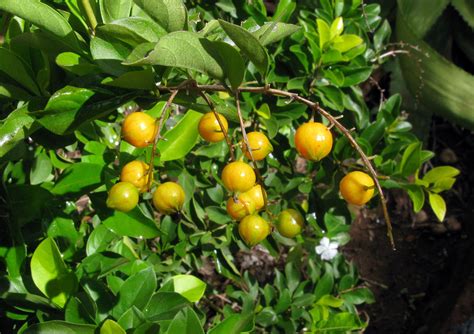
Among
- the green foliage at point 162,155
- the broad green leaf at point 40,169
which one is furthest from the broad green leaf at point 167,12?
the broad green leaf at point 40,169

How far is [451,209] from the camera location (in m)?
2.51

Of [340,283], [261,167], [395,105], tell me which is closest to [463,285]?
[340,283]

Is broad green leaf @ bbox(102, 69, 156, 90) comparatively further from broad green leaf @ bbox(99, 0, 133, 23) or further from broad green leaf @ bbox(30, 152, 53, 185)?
broad green leaf @ bbox(30, 152, 53, 185)

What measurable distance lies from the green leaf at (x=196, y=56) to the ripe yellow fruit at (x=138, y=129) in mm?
110

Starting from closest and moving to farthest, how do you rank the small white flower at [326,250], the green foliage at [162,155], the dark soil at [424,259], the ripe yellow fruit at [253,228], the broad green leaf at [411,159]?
the green foliage at [162,155] < the ripe yellow fruit at [253,228] < the broad green leaf at [411,159] < the small white flower at [326,250] < the dark soil at [424,259]

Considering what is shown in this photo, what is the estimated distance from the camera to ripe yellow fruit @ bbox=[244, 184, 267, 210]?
2.83 feet

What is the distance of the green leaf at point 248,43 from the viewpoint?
2.04 feet

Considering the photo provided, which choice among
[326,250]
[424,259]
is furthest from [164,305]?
[424,259]

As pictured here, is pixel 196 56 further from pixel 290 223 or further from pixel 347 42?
pixel 347 42

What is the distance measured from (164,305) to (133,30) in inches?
17.0

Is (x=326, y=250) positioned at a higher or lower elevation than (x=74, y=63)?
lower

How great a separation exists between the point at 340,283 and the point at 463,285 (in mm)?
559

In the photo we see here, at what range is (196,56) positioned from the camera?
→ 0.66 metres

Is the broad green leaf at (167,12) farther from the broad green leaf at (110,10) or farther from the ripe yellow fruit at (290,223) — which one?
the ripe yellow fruit at (290,223)
